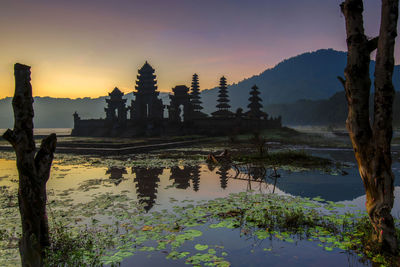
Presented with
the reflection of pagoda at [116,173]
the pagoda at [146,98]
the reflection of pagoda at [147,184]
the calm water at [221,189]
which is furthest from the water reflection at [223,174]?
the pagoda at [146,98]

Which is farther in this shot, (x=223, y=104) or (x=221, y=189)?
(x=223, y=104)

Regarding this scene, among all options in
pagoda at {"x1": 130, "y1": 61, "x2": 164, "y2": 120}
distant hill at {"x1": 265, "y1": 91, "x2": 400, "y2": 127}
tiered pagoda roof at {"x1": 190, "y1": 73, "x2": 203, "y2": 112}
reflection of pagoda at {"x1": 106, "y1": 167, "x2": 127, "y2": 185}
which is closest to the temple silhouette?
pagoda at {"x1": 130, "y1": 61, "x2": 164, "y2": 120}

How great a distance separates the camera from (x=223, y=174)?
12.3 m

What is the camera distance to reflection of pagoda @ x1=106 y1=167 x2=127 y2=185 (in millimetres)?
10992

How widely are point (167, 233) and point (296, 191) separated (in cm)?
529

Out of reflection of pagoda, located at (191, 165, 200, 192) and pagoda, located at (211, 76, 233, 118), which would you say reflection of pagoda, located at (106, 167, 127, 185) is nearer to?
reflection of pagoda, located at (191, 165, 200, 192)

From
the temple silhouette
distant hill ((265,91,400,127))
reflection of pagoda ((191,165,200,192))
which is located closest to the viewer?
reflection of pagoda ((191,165,200,192))

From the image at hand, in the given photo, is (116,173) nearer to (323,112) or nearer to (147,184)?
(147,184)

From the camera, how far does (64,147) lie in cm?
2378

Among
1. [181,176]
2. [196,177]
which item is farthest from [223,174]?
[181,176]

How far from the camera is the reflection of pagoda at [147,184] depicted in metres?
8.00

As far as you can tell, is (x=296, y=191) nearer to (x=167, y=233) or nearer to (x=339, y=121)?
(x=167, y=233)

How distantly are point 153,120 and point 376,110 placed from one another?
3791 centimetres

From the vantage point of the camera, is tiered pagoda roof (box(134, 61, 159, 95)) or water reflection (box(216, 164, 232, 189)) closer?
water reflection (box(216, 164, 232, 189))
